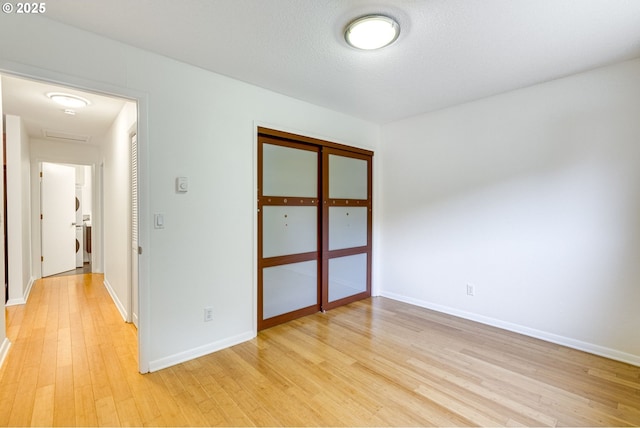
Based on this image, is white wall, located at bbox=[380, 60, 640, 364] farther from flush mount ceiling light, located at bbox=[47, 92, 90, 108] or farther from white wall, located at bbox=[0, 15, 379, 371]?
flush mount ceiling light, located at bbox=[47, 92, 90, 108]

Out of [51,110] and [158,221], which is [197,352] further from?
[51,110]

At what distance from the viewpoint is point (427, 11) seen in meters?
1.79

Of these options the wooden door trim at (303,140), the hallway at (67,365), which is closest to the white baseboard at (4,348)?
the hallway at (67,365)

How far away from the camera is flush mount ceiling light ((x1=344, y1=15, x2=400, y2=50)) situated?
186 cm

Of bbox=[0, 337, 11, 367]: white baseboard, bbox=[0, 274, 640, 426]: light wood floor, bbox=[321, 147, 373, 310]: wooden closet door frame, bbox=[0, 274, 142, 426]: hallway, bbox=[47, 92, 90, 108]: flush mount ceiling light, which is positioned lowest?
bbox=[0, 274, 640, 426]: light wood floor

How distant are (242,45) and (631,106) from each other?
3.11m

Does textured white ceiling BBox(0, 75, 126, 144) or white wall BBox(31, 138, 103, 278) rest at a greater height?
textured white ceiling BBox(0, 75, 126, 144)

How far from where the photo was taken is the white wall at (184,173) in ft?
6.41

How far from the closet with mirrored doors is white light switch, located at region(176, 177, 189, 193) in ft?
2.40

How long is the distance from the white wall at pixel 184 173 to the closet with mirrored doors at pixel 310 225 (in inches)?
9.2

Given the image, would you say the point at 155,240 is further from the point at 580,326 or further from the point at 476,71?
the point at 580,326

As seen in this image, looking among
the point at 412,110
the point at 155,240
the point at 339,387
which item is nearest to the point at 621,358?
the point at 339,387

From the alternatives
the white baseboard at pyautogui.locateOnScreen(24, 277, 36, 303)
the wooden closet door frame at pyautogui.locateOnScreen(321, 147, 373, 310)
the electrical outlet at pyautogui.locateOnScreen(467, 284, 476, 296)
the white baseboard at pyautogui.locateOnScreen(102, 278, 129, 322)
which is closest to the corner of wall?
the white baseboard at pyautogui.locateOnScreen(102, 278, 129, 322)

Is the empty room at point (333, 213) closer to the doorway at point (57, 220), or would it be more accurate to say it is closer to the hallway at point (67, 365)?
the hallway at point (67, 365)
